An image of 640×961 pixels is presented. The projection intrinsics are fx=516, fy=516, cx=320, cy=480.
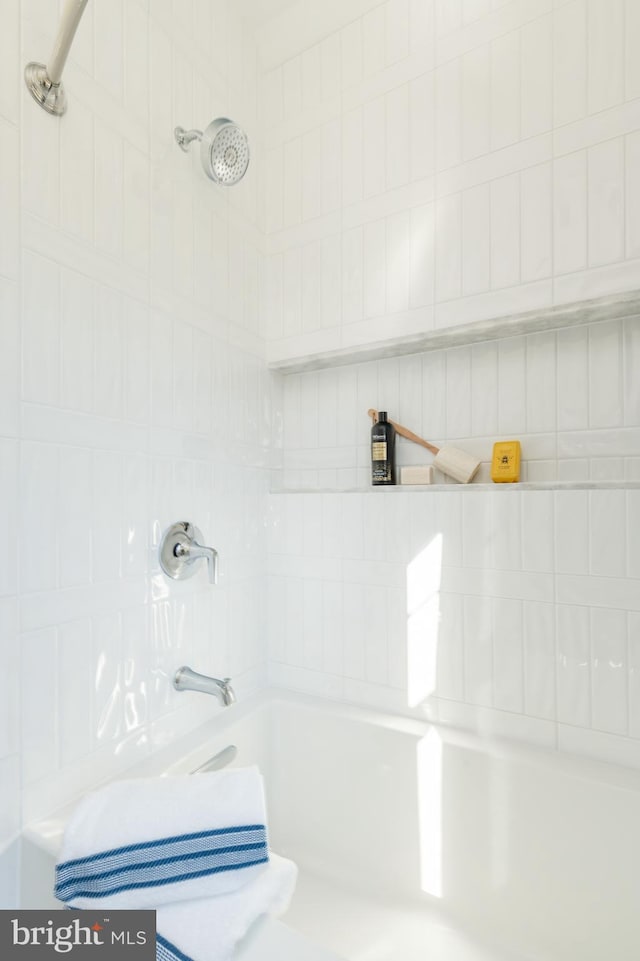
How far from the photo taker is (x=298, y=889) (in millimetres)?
1280

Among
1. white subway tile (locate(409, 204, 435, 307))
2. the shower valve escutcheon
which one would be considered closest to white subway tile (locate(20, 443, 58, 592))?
the shower valve escutcheon

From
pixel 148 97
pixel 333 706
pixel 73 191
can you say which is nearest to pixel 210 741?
pixel 333 706

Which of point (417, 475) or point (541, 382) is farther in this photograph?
point (417, 475)

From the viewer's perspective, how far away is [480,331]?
1.34 metres

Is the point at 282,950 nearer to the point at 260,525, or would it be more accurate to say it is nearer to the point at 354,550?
the point at 354,550

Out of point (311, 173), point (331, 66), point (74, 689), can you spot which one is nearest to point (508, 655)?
point (74, 689)

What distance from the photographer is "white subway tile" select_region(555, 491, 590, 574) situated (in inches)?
46.2

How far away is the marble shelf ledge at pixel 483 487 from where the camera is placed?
1.15 metres

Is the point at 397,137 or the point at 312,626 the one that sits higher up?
the point at 397,137

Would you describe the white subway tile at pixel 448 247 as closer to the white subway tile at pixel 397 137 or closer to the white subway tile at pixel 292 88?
the white subway tile at pixel 397 137

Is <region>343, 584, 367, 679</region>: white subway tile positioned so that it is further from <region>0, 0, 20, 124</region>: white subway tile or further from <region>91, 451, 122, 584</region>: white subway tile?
<region>0, 0, 20, 124</region>: white subway tile

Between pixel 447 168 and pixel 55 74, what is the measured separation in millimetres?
933

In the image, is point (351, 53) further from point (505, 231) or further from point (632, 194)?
point (632, 194)

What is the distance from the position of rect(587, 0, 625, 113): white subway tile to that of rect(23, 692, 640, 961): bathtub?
150cm
